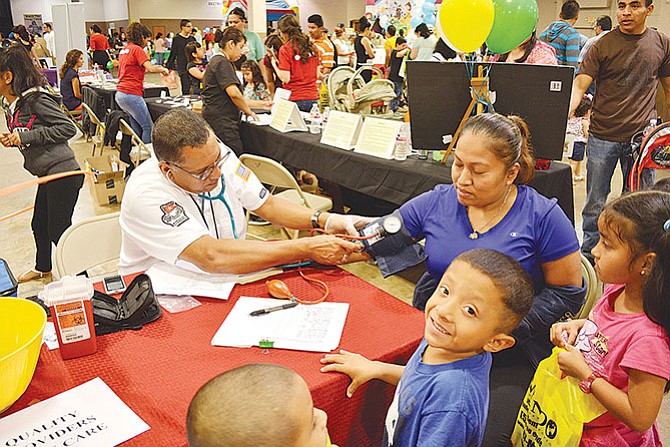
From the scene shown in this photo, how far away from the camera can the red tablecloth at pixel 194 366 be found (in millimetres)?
1179

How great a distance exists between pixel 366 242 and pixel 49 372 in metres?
1.03

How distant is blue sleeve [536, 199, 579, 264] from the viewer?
1.65 meters

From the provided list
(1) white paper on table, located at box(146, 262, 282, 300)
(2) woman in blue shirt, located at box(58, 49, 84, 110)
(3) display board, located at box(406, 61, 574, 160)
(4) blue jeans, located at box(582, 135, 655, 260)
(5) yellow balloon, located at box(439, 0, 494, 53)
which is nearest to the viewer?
(1) white paper on table, located at box(146, 262, 282, 300)

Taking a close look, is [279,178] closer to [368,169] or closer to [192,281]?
[368,169]

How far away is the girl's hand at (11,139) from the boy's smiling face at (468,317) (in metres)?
2.71

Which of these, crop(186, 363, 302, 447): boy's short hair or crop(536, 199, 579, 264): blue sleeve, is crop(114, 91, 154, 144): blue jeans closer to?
crop(536, 199, 579, 264): blue sleeve

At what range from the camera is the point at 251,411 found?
2.52 feet

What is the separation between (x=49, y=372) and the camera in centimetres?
126

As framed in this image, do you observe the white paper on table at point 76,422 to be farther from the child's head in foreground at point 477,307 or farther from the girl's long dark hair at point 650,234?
the girl's long dark hair at point 650,234

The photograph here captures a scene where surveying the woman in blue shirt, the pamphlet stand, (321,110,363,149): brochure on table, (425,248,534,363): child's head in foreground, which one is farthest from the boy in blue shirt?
the woman in blue shirt

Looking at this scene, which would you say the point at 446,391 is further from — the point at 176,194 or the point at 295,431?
the point at 176,194

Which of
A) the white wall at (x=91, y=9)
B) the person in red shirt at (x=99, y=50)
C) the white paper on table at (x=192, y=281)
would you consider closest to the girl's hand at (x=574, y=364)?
the white paper on table at (x=192, y=281)

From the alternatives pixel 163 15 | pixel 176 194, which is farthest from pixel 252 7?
pixel 163 15

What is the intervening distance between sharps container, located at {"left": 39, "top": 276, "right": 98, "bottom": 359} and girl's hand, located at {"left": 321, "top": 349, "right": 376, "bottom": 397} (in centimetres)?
58
